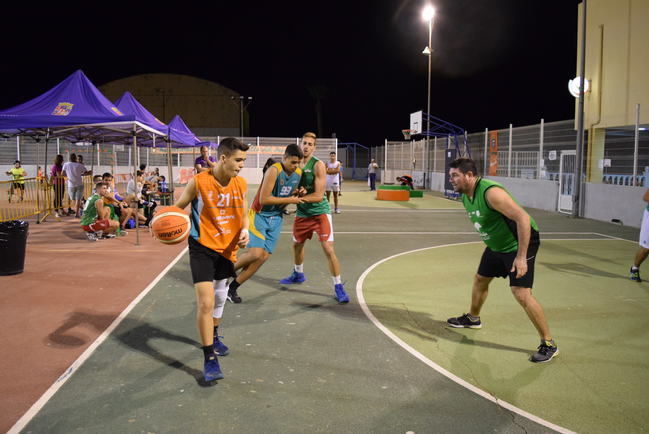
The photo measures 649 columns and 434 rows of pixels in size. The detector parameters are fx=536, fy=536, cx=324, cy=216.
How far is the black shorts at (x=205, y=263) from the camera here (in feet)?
14.6

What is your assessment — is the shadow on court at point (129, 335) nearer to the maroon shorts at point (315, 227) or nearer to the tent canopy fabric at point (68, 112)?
the maroon shorts at point (315, 227)

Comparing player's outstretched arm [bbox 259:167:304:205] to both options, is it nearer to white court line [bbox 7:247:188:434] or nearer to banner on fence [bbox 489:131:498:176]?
white court line [bbox 7:247:188:434]

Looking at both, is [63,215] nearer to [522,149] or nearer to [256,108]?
[522,149]

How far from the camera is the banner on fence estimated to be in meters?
23.9

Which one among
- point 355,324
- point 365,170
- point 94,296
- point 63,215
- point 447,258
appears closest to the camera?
point 355,324

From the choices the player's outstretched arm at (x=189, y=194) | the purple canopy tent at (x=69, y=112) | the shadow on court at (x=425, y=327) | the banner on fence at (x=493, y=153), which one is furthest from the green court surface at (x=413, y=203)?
the player's outstretched arm at (x=189, y=194)

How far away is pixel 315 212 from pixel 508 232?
2.87m

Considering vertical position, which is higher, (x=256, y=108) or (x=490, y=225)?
(x=256, y=108)

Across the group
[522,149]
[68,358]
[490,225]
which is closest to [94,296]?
[68,358]

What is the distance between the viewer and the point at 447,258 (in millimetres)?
10305

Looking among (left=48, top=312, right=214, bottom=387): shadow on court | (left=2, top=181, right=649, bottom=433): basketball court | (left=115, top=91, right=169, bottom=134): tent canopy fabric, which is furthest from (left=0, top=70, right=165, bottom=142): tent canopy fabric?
(left=48, top=312, right=214, bottom=387): shadow on court

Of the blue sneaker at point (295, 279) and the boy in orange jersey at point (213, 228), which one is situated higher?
the boy in orange jersey at point (213, 228)

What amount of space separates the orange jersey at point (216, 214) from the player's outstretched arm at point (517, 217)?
228 centimetres

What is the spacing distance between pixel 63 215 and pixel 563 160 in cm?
1717
